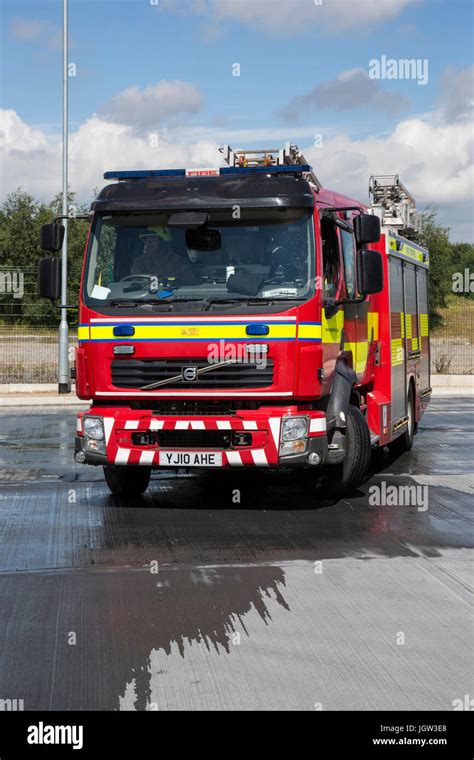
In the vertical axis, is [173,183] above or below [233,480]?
above

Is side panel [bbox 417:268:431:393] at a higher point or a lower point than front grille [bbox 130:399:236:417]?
higher

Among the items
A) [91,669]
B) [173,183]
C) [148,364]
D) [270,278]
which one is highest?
[173,183]

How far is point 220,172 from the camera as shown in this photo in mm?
10180

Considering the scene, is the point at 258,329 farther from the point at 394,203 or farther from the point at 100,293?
the point at 394,203

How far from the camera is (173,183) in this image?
9.97 meters

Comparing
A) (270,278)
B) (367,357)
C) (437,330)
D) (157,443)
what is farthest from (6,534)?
(437,330)

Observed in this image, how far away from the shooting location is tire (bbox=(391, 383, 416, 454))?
14447 millimetres

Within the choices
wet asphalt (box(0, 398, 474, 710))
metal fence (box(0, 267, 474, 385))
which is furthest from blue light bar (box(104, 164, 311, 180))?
metal fence (box(0, 267, 474, 385))

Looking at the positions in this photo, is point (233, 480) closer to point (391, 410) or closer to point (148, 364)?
point (391, 410)

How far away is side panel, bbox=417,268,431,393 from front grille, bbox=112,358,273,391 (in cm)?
654

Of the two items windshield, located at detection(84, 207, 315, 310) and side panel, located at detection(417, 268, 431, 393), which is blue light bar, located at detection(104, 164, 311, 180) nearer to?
windshield, located at detection(84, 207, 315, 310)

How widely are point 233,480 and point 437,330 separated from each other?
13.6 metres

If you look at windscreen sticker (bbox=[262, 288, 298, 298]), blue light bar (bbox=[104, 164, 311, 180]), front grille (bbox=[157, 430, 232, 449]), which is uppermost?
blue light bar (bbox=[104, 164, 311, 180])

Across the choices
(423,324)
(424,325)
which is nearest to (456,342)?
(424,325)
